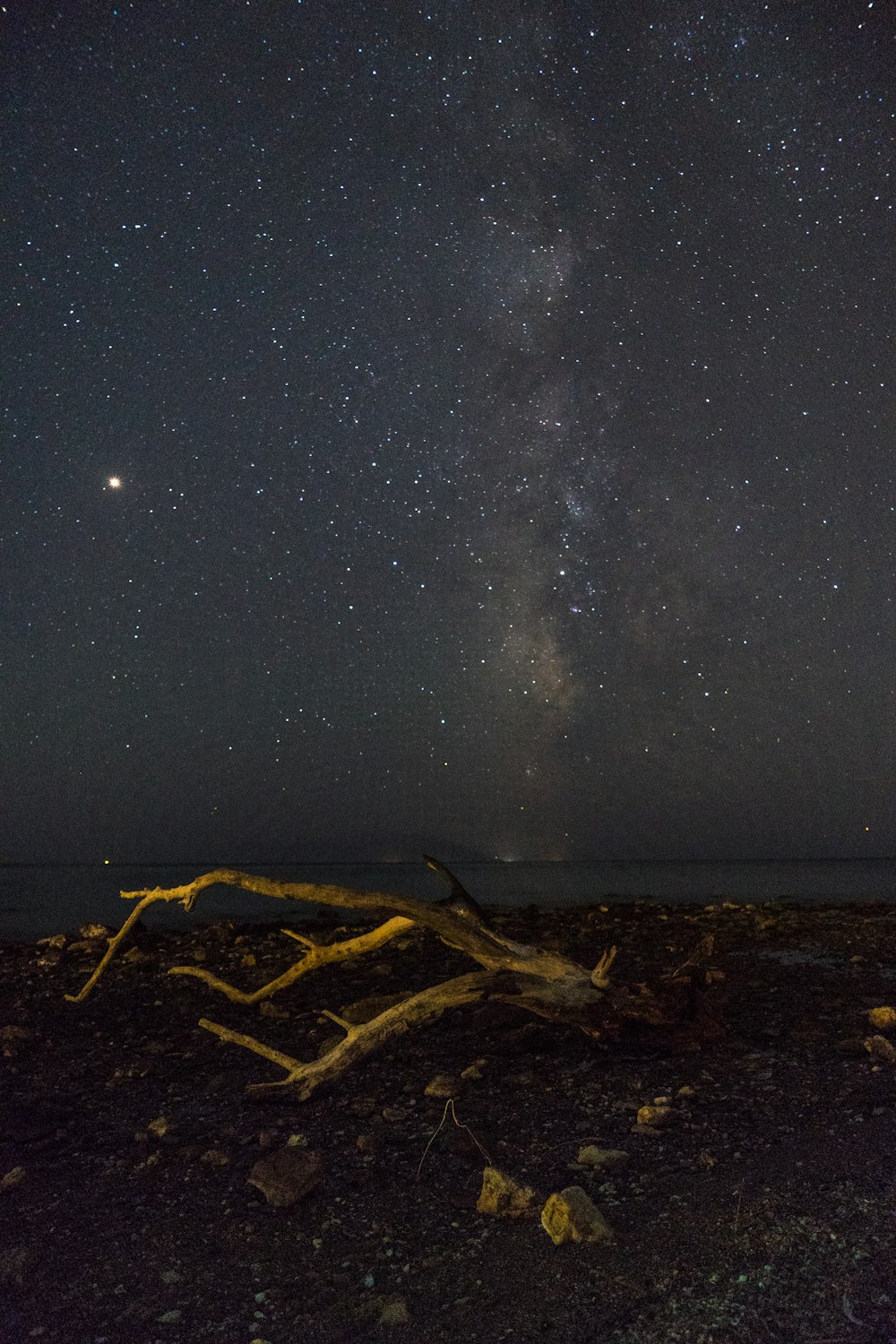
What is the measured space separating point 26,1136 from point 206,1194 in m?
1.60

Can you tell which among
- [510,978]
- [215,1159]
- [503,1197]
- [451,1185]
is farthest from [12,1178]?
[510,978]

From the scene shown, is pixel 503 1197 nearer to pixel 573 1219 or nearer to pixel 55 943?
pixel 573 1219

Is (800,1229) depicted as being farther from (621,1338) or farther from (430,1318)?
(430,1318)

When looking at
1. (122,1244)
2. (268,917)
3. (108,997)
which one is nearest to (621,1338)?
(122,1244)

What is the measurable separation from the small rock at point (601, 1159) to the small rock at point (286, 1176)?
1.40 meters

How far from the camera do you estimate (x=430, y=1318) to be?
3164 mm

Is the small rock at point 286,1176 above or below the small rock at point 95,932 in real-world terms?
above

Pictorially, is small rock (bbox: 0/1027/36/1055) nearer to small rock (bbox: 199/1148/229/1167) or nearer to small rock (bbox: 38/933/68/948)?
small rock (bbox: 199/1148/229/1167)

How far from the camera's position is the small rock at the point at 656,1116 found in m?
4.80

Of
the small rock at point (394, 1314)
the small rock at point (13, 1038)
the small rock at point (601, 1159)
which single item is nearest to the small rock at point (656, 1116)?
the small rock at point (601, 1159)

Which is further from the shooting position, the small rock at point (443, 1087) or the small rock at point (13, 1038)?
the small rock at point (13, 1038)

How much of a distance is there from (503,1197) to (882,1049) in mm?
3288

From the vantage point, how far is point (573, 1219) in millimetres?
3594

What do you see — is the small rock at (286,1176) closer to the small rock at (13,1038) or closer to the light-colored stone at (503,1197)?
the light-colored stone at (503,1197)
